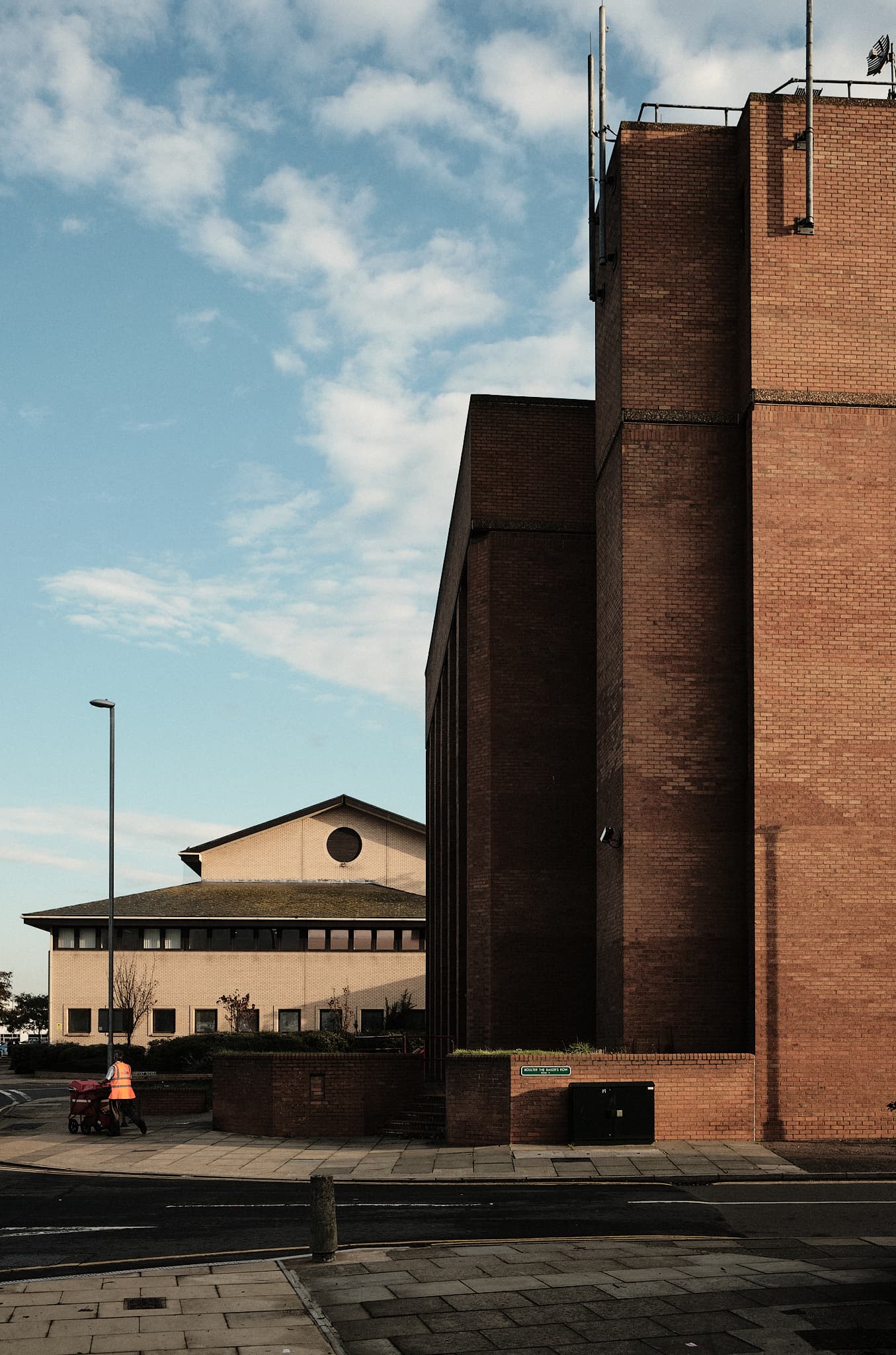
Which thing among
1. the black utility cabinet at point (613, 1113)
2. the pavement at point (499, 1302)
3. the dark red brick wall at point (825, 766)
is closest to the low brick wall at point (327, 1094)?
the black utility cabinet at point (613, 1113)

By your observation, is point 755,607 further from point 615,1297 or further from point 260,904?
point 260,904

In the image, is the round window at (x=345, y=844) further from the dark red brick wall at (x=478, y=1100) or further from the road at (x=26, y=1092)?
the dark red brick wall at (x=478, y=1100)

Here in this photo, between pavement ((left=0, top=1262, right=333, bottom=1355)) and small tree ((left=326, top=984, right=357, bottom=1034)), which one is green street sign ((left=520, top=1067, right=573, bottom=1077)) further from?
small tree ((left=326, top=984, right=357, bottom=1034))

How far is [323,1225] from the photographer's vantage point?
42.6 ft

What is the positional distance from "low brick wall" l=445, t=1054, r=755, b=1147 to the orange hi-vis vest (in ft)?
28.9

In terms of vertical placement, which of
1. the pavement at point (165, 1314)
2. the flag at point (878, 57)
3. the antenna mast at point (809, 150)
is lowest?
the pavement at point (165, 1314)

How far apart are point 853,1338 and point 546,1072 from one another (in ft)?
42.9

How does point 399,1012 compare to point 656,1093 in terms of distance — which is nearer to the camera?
point 656,1093

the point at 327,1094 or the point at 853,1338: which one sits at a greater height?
the point at 853,1338

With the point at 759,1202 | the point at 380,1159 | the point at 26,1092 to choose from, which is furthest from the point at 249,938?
the point at 759,1202

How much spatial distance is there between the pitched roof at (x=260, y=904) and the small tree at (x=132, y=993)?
96.0 inches

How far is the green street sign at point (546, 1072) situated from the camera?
22688 mm

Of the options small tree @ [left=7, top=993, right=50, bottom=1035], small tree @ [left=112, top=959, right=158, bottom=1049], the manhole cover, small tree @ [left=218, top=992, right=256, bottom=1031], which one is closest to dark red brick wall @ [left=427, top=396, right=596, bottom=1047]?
the manhole cover

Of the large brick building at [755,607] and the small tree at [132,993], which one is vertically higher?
the large brick building at [755,607]
